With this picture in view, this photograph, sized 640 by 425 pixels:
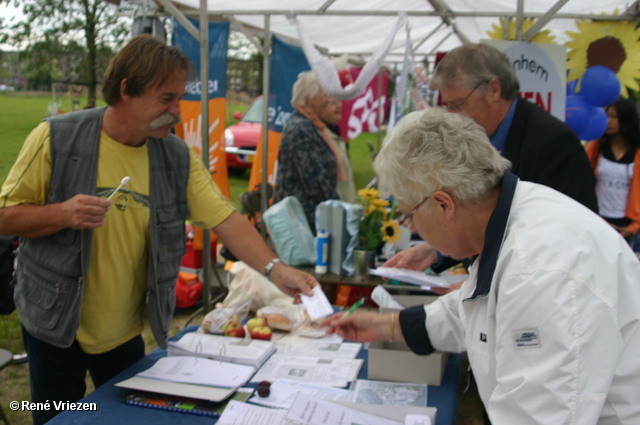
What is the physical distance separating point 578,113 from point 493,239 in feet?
11.8

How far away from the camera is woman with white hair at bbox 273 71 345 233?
4461 mm

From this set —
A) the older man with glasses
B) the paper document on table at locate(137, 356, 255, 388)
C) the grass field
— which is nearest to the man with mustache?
the paper document on table at locate(137, 356, 255, 388)

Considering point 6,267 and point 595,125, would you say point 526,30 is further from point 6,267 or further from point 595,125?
point 6,267

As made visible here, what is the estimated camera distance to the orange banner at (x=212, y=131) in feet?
15.1

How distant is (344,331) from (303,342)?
0.58 meters

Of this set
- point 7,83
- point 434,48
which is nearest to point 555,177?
point 7,83

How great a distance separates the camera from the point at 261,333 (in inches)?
100

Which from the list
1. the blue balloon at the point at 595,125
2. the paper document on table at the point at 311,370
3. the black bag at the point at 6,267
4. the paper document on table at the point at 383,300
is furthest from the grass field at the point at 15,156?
the blue balloon at the point at 595,125

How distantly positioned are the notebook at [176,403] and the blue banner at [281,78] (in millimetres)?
4111

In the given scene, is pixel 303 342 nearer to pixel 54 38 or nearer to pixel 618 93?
pixel 54 38

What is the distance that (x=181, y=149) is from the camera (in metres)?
2.24

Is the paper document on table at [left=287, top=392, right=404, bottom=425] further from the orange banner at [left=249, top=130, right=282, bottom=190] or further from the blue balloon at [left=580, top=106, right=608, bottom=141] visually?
the orange banner at [left=249, top=130, right=282, bottom=190]

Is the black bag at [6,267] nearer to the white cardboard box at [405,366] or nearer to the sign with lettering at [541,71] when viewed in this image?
the white cardboard box at [405,366]

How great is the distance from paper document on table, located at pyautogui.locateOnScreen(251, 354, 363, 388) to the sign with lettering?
7.78 feet
